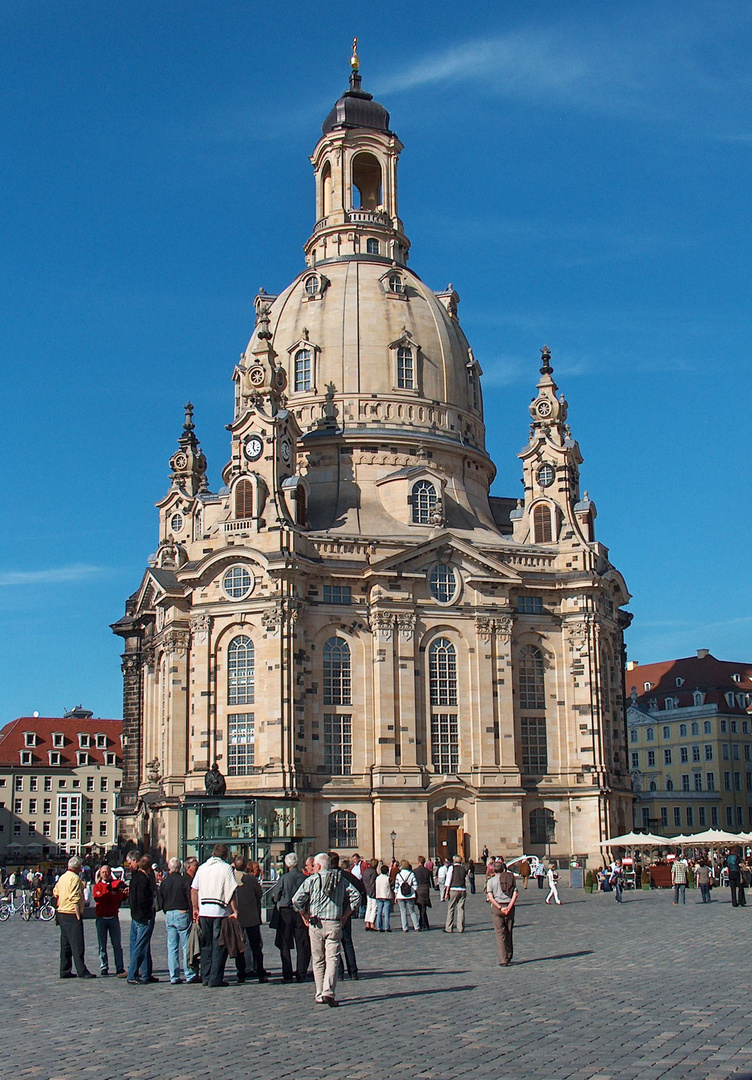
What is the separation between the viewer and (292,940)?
2308 cm

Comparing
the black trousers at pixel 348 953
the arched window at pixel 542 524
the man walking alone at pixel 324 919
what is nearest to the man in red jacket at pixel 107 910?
the black trousers at pixel 348 953

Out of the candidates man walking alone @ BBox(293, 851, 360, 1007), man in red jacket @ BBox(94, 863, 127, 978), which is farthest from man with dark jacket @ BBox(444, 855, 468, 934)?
man walking alone @ BBox(293, 851, 360, 1007)

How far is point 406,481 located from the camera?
247 ft

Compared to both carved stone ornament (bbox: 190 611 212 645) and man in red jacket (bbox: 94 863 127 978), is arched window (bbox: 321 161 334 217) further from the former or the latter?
man in red jacket (bbox: 94 863 127 978)

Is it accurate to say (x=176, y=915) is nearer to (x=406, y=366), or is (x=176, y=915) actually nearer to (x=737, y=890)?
(x=737, y=890)

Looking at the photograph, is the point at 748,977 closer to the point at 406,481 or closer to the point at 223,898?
the point at 223,898

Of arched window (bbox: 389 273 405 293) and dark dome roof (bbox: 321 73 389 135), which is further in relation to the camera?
dark dome roof (bbox: 321 73 389 135)

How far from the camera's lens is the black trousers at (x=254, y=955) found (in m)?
21.8

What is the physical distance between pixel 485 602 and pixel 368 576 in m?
6.62

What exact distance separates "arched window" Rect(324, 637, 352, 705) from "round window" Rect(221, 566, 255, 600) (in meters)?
5.10

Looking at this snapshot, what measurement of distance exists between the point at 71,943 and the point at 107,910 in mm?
815

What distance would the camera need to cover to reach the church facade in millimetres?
68062

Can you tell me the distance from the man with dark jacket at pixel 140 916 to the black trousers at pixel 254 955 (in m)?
1.56

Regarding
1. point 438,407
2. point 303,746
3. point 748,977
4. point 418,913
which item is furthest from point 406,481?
point 748,977
